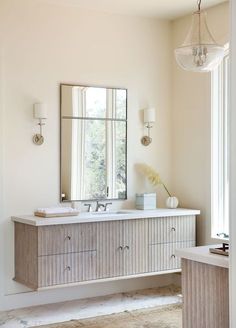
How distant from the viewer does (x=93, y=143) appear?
5.27 metres

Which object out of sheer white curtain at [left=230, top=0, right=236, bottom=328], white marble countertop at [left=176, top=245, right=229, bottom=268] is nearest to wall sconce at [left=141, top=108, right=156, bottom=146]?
white marble countertop at [left=176, top=245, right=229, bottom=268]

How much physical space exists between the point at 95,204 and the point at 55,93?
3.91ft

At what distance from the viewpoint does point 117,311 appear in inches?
187

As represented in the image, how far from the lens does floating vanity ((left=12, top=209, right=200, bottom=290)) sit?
4.47 meters

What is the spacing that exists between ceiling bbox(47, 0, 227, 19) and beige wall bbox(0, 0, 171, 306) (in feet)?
0.33

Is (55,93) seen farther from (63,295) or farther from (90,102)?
(63,295)

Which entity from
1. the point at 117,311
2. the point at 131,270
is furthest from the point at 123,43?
the point at 117,311

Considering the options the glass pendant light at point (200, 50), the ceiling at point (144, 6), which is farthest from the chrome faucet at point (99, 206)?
the glass pendant light at point (200, 50)

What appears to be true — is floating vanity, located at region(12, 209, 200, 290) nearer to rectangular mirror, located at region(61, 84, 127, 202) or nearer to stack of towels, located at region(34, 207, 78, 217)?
stack of towels, located at region(34, 207, 78, 217)

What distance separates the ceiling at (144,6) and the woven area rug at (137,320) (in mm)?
2952

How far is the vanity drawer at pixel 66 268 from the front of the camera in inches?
175

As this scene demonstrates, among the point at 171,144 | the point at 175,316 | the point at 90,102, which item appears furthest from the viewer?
the point at 171,144

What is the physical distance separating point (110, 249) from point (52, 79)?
5.71 ft

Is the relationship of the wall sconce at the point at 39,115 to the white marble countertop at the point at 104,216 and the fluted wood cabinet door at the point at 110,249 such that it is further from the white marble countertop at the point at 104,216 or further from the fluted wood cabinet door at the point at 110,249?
the fluted wood cabinet door at the point at 110,249
